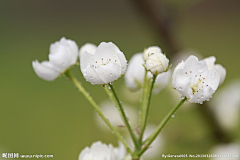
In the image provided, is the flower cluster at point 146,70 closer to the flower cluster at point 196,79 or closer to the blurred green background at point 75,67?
the flower cluster at point 196,79

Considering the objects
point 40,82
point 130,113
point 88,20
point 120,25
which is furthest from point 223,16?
point 130,113

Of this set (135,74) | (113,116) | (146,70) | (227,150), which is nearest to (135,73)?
(135,74)

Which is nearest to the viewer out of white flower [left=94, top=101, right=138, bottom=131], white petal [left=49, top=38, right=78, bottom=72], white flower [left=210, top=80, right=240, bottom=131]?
white petal [left=49, top=38, right=78, bottom=72]

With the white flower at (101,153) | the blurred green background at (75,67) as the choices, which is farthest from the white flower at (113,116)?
the white flower at (101,153)

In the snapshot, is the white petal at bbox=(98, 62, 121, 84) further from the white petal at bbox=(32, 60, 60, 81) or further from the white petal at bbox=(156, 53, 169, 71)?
the white petal at bbox=(32, 60, 60, 81)

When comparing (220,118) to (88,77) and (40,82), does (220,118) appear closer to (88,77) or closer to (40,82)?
(88,77)

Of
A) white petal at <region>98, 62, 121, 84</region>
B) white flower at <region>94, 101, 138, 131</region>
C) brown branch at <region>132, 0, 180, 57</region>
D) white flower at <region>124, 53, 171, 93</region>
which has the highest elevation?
brown branch at <region>132, 0, 180, 57</region>

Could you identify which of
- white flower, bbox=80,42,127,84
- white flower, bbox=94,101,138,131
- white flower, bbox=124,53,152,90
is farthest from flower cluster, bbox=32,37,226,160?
white flower, bbox=94,101,138,131
